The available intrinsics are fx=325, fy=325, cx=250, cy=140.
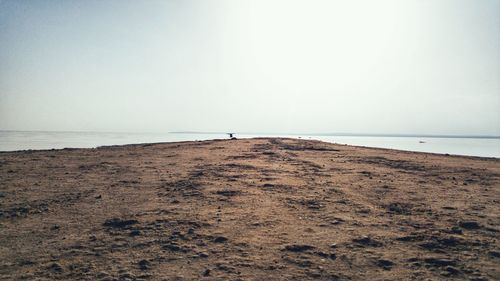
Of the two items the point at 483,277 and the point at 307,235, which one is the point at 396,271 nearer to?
the point at 483,277

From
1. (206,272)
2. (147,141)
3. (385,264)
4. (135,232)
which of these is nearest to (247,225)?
(206,272)

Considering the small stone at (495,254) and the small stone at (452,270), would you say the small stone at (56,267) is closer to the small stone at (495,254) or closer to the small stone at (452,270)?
the small stone at (452,270)

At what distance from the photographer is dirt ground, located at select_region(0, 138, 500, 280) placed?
191 inches

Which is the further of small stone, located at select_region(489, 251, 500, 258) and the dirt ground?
small stone, located at select_region(489, 251, 500, 258)

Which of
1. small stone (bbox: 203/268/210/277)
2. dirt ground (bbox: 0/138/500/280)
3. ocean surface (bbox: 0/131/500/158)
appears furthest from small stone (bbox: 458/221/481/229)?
ocean surface (bbox: 0/131/500/158)

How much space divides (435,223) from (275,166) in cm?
749

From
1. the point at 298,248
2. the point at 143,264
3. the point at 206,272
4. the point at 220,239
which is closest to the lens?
the point at 206,272

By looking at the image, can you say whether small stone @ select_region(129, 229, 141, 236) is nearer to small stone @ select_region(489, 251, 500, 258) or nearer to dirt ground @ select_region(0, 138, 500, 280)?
dirt ground @ select_region(0, 138, 500, 280)

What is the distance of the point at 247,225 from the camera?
21.6ft

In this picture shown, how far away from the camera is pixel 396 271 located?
4766 millimetres

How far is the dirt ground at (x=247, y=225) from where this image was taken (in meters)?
4.85

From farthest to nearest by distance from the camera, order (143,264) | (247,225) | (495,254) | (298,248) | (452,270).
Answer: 1. (247,225)
2. (298,248)
3. (495,254)
4. (143,264)
5. (452,270)

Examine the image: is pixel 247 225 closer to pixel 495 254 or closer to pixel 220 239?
pixel 220 239

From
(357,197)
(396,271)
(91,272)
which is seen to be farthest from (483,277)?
(91,272)
